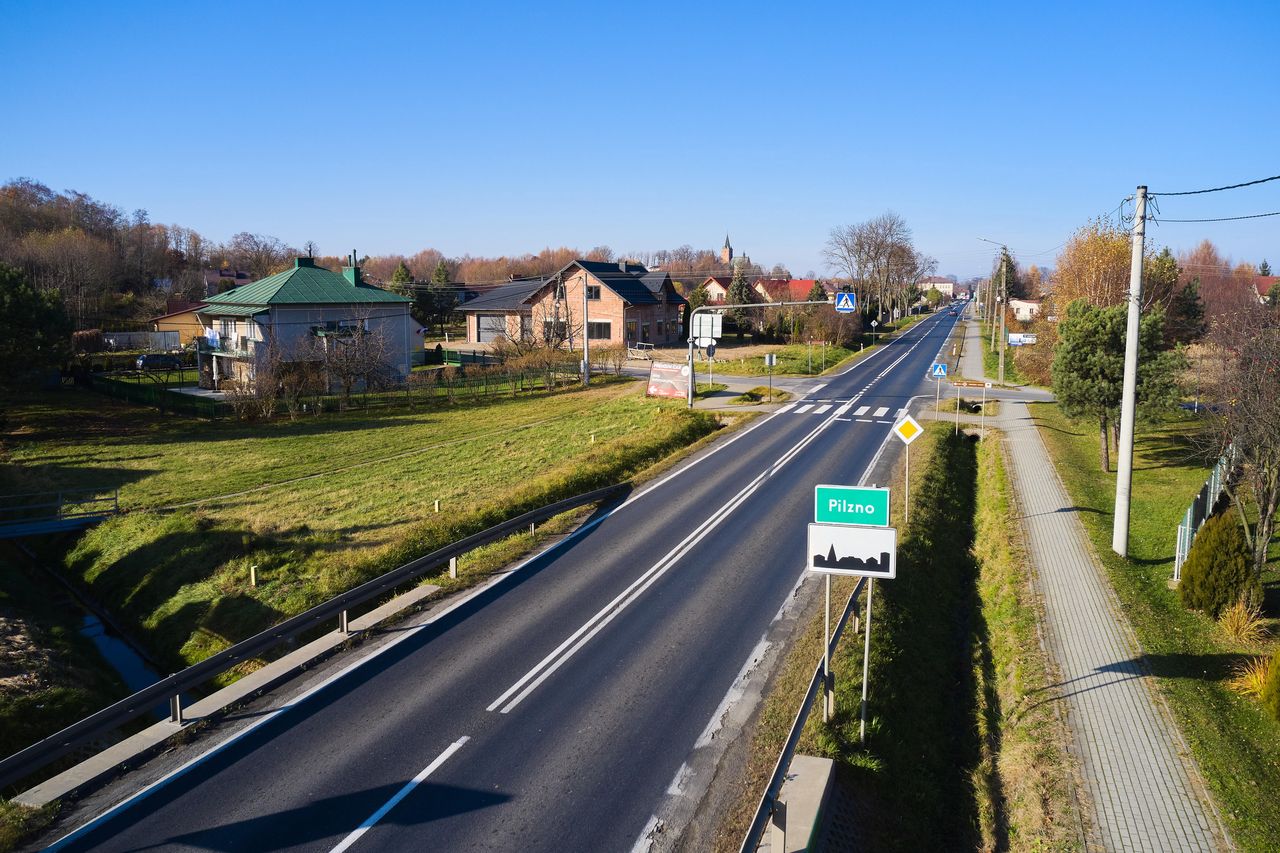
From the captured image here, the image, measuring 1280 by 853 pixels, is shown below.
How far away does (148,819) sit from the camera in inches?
312

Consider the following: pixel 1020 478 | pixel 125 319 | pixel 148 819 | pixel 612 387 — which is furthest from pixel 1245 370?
pixel 125 319

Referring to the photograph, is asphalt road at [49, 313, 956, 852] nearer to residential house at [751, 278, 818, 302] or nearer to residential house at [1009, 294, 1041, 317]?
residential house at [1009, 294, 1041, 317]

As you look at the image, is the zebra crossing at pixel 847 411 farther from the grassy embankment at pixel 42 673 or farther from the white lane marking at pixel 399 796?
the white lane marking at pixel 399 796

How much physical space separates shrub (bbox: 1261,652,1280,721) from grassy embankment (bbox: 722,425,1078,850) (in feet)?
8.13

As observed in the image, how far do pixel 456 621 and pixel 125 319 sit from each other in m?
91.2

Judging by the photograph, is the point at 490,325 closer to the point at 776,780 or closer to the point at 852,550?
the point at 852,550

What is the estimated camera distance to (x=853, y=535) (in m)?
9.38

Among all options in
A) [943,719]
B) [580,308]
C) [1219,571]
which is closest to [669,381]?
[1219,571]

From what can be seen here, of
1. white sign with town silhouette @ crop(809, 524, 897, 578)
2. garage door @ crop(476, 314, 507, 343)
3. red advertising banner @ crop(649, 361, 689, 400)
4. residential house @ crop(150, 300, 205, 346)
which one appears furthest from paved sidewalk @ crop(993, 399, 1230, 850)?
residential house @ crop(150, 300, 205, 346)

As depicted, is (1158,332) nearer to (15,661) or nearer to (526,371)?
(15,661)

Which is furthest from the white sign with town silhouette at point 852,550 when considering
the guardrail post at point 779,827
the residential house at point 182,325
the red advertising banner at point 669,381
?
the residential house at point 182,325

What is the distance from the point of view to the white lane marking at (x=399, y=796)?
7676 mm

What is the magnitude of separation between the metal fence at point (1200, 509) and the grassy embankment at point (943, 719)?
9.21 feet

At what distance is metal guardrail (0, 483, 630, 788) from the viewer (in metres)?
8.33
